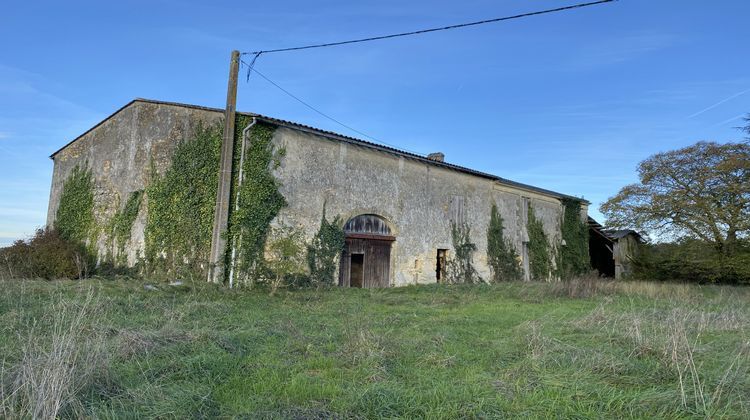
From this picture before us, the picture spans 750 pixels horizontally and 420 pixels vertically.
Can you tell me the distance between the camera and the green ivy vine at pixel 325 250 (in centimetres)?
1441

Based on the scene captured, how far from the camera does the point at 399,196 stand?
1738cm

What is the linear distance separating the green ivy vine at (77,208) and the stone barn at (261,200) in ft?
0.24

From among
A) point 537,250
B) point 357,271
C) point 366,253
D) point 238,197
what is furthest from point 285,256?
point 537,250

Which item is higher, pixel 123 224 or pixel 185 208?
pixel 185 208

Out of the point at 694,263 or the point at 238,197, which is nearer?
the point at 238,197

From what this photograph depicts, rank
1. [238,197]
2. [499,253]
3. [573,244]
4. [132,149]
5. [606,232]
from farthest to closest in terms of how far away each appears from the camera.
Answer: [606,232] → [573,244] → [499,253] → [132,149] → [238,197]

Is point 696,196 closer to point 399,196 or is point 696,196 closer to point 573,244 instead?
point 573,244

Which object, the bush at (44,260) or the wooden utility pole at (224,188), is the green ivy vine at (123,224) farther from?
the wooden utility pole at (224,188)

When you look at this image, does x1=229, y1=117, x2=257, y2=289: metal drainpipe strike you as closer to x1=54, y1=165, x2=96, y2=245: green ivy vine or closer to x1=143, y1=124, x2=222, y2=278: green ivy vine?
x1=143, y1=124, x2=222, y2=278: green ivy vine

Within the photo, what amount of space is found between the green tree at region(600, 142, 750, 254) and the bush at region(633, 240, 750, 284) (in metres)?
0.46

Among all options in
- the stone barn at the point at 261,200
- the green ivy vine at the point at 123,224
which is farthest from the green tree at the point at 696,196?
the green ivy vine at the point at 123,224

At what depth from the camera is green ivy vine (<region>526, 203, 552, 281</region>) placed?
23.2 metres

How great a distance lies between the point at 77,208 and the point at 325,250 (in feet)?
31.6

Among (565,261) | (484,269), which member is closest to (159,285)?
(484,269)
